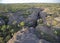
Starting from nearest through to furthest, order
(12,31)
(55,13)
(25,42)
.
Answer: (25,42)
(12,31)
(55,13)

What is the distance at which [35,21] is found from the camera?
137 inches

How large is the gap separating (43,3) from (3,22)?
143 cm

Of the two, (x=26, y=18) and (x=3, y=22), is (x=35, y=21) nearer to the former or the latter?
(x=26, y=18)

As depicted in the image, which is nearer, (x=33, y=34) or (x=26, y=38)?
(x=26, y=38)

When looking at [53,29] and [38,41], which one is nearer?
[38,41]

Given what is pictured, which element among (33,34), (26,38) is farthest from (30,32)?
(26,38)

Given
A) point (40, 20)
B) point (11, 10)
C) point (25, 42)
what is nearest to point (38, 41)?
point (25, 42)

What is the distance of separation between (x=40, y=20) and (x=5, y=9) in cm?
108

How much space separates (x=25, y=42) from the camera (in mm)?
2746

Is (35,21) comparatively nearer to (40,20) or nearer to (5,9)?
(40,20)

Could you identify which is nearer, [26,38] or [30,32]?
[26,38]

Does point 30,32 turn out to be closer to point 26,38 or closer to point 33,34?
point 33,34

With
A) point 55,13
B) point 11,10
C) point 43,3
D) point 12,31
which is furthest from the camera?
point 43,3

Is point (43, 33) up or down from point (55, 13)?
down
